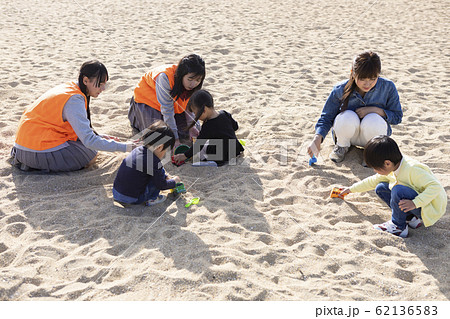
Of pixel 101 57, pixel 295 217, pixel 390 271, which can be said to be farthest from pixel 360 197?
pixel 101 57

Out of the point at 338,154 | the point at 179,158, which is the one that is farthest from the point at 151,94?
the point at 338,154

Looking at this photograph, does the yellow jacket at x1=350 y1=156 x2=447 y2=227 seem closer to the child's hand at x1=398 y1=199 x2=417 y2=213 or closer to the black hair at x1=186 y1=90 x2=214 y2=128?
the child's hand at x1=398 y1=199 x2=417 y2=213

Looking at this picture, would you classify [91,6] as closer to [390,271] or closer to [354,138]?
[354,138]

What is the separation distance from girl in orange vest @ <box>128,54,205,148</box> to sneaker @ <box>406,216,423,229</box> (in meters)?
2.03

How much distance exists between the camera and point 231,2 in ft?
35.1

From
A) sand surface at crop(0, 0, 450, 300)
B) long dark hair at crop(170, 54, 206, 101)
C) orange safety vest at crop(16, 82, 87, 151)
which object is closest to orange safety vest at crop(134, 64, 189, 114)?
long dark hair at crop(170, 54, 206, 101)

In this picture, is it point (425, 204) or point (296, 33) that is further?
point (296, 33)

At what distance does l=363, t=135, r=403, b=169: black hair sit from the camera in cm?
268

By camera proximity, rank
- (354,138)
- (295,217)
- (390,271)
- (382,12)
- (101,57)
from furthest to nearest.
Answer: (382,12), (101,57), (354,138), (295,217), (390,271)

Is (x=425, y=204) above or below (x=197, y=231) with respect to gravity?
above

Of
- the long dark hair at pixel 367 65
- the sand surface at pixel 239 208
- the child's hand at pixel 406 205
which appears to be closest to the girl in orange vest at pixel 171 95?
the sand surface at pixel 239 208

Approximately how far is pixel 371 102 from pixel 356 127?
0.27 m
